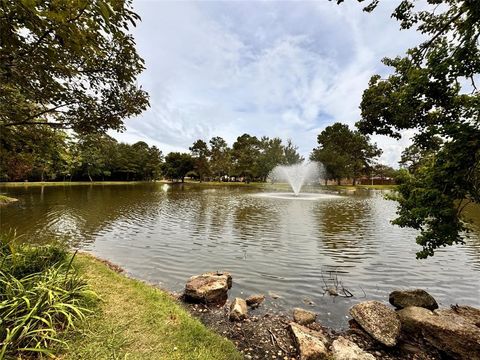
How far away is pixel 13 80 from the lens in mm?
4402

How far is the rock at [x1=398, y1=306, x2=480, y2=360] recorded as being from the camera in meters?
5.04

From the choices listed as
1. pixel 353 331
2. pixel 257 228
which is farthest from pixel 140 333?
pixel 257 228

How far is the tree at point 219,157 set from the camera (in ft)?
254

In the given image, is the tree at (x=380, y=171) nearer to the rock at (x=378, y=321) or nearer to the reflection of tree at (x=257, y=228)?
the reflection of tree at (x=257, y=228)

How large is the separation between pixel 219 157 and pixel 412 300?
7279cm

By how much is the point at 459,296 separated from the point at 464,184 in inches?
199

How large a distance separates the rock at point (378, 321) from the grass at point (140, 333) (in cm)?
303

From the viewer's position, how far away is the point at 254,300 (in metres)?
6.83

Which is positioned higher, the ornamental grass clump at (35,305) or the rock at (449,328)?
the ornamental grass clump at (35,305)

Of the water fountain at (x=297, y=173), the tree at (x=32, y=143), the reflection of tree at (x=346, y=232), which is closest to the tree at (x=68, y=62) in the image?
the tree at (x=32, y=143)

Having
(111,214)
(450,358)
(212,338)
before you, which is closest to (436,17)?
(450,358)

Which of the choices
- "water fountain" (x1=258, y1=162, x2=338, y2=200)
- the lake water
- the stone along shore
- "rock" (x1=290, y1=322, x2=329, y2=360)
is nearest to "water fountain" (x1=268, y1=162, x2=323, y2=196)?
"water fountain" (x1=258, y1=162, x2=338, y2=200)

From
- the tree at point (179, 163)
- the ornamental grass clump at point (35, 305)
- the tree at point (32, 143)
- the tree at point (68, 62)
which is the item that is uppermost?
the tree at point (179, 163)

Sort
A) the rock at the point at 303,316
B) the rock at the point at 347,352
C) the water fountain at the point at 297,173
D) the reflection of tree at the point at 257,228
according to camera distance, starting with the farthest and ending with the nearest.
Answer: the water fountain at the point at 297,173 → the reflection of tree at the point at 257,228 → the rock at the point at 303,316 → the rock at the point at 347,352
